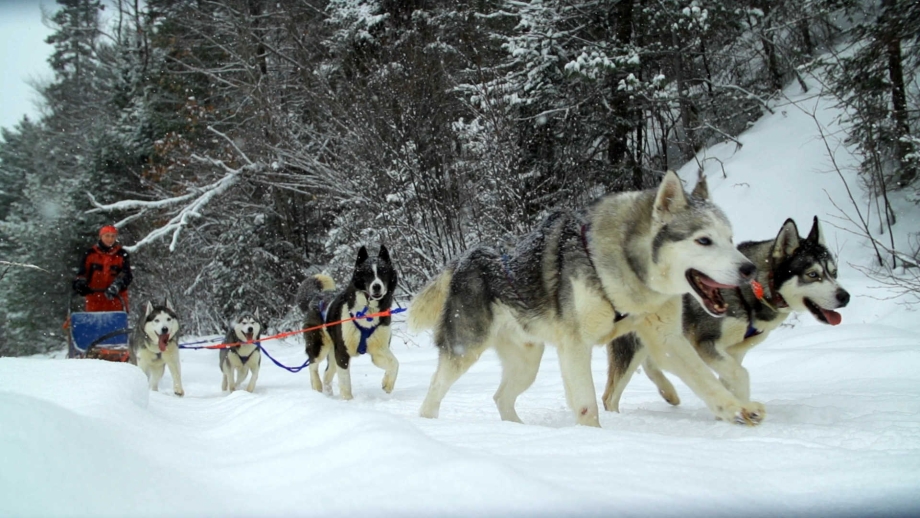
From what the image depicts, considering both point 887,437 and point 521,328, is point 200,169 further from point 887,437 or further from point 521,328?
point 887,437

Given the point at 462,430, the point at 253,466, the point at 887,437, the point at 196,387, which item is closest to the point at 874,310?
the point at 887,437

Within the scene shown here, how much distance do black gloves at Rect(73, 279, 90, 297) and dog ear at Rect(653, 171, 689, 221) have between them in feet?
26.6

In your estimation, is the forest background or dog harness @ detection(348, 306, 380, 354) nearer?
dog harness @ detection(348, 306, 380, 354)

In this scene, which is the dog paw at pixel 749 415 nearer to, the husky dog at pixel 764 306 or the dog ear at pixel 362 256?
the husky dog at pixel 764 306

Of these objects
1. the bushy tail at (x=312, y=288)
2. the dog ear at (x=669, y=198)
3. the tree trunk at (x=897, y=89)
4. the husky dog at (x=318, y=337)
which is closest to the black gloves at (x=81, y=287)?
the bushy tail at (x=312, y=288)

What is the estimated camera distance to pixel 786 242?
173 inches

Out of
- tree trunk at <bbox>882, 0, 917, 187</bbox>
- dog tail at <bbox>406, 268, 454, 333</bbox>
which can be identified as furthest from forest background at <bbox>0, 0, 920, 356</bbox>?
dog tail at <bbox>406, 268, 454, 333</bbox>

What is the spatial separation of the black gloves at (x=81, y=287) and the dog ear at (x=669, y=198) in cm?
810

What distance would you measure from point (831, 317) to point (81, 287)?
899cm

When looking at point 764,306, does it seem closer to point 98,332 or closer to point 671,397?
point 671,397

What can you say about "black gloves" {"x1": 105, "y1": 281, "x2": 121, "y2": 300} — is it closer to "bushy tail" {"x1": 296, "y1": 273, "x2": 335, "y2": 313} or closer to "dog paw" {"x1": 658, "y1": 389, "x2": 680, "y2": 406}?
"bushy tail" {"x1": 296, "y1": 273, "x2": 335, "y2": 313}

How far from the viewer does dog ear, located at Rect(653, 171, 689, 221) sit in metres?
3.30

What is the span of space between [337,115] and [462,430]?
12971mm

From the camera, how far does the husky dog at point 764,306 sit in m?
4.18
